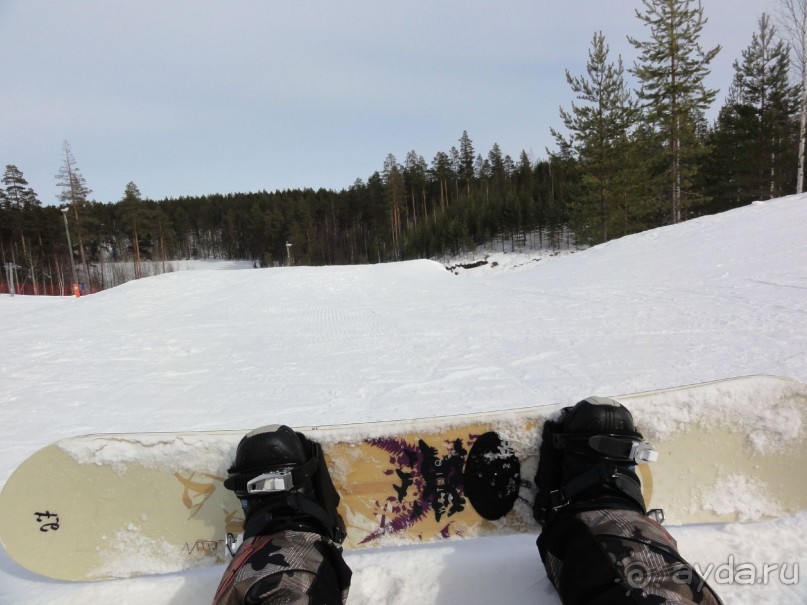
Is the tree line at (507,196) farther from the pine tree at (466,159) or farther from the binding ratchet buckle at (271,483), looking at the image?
the binding ratchet buckle at (271,483)

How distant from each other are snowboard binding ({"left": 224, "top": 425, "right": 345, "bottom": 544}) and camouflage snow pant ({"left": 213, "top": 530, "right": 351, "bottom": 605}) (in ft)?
0.23

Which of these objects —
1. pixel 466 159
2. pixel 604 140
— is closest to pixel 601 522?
pixel 604 140

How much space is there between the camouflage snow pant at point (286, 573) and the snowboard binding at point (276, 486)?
70mm

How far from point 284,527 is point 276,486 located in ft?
0.51

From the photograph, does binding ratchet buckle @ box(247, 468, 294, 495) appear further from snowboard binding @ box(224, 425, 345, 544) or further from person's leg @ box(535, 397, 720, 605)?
person's leg @ box(535, 397, 720, 605)

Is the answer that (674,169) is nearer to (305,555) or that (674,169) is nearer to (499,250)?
(305,555)

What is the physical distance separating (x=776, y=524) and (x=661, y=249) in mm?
10278

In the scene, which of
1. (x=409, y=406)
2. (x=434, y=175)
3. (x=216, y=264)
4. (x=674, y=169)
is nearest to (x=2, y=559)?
(x=409, y=406)

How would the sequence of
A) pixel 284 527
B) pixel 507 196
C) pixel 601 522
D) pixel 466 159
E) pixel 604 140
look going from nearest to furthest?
1. pixel 601 522
2. pixel 284 527
3. pixel 604 140
4. pixel 507 196
5. pixel 466 159

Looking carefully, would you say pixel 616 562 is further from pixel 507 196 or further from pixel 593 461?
pixel 507 196

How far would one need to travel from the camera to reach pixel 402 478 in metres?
1.92

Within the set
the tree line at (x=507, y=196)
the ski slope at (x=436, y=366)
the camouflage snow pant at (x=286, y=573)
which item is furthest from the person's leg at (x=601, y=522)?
the tree line at (x=507, y=196)

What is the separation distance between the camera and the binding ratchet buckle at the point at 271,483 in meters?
1.62

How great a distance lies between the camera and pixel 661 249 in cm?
1045
